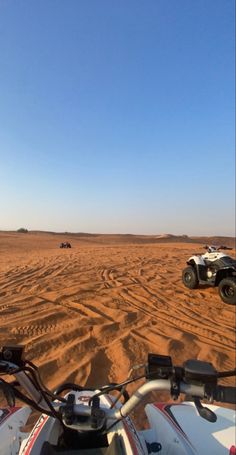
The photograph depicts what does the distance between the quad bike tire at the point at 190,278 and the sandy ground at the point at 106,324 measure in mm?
190

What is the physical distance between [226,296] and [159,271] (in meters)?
4.31

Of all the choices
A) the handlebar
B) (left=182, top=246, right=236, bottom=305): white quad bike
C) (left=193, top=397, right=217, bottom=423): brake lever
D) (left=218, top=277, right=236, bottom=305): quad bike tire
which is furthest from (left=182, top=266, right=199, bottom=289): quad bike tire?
(left=193, top=397, right=217, bottom=423): brake lever

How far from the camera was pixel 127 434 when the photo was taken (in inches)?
61.4

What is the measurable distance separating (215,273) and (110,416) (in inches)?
299

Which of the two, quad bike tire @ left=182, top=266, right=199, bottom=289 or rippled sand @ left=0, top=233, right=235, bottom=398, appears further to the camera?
quad bike tire @ left=182, top=266, right=199, bottom=289

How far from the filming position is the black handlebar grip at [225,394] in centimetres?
115

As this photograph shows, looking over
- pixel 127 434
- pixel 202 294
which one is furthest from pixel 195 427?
pixel 202 294

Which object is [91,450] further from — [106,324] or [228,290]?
[228,290]

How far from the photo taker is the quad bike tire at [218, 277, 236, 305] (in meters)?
8.02

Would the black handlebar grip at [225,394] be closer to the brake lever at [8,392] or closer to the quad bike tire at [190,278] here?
the brake lever at [8,392]

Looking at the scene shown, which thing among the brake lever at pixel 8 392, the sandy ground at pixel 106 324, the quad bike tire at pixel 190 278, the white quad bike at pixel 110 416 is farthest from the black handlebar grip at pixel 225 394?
the quad bike tire at pixel 190 278

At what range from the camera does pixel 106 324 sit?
19.7 feet

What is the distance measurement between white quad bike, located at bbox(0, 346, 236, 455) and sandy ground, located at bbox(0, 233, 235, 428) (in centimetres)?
209

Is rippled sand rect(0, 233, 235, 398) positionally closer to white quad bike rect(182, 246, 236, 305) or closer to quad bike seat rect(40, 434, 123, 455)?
white quad bike rect(182, 246, 236, 305)
